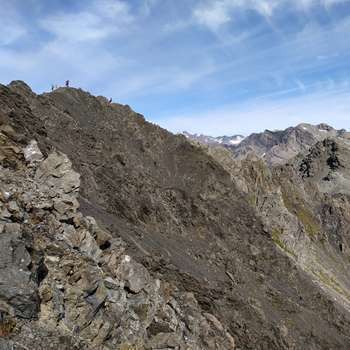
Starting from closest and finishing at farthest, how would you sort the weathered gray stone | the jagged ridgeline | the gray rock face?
the gray rock face, the jagged ridgeline, the weathered gray stone

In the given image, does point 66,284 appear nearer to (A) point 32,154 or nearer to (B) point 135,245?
(A) point 32,154

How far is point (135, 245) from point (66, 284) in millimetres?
15392

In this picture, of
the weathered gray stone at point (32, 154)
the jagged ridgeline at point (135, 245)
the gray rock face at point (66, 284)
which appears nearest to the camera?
the gray rock face at point (66, 284)

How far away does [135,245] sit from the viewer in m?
33.5

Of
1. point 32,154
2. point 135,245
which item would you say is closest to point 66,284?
point 32,154

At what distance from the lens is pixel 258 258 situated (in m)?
51.4

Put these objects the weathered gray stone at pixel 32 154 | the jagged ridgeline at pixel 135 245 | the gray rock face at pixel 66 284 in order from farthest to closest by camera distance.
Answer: the weathered gray stone at pixel 32 154 < the jagged ridgeline at pixel 135 245 < the gray rock face at pixel 66 284

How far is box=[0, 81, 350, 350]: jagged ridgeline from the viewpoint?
17.5 metres

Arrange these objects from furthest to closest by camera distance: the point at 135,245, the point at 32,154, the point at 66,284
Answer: the point at 135,245
the point at 32,154
the point at 66,284

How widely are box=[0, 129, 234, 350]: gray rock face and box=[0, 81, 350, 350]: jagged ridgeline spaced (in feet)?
0.20

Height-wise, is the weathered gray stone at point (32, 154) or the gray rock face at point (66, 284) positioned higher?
the weathered gray stone at point (32, 154)

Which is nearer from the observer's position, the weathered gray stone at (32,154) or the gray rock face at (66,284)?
the gray rock face at (66,284)

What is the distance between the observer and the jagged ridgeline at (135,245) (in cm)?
1745

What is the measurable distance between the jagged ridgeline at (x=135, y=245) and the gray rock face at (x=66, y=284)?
0.06 m
